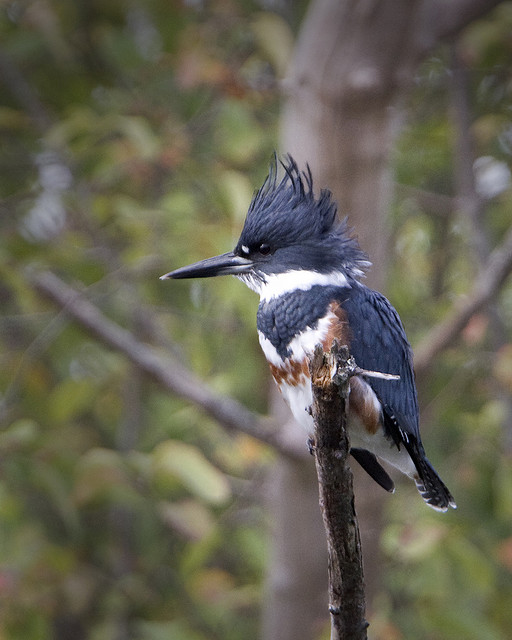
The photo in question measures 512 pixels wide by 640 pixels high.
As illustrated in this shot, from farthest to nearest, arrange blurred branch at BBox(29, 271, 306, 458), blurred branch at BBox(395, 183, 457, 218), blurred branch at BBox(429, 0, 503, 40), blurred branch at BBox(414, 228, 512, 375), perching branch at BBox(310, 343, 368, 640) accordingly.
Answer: blurred branch at BBox(395, 183, 457, 218), blurred branch at BBox(429, 0, 503, 40), blurred branch at BBox(29, 271, 306, 458), blurred branch at BBox(414, 228, 512, 375), perching branch at BBox(310, 343, 368, 640)

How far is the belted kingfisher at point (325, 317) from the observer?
5.65 ft

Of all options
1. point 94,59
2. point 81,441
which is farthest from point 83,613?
point 94,59

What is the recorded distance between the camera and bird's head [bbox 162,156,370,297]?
1833 millimetres

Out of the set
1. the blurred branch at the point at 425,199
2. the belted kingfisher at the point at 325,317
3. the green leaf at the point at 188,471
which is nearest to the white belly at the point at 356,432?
the belted kingfisher at the point at 325,317

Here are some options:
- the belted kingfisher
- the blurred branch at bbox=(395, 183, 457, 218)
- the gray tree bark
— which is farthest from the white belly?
the blurred branch at bbox=(395, 183, 457, 218)

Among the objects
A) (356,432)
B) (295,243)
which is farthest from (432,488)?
(295,243)

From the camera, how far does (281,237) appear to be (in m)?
1.87

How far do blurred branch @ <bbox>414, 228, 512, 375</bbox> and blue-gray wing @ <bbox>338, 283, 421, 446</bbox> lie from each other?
933mm

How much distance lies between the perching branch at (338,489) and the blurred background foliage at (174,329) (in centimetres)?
126

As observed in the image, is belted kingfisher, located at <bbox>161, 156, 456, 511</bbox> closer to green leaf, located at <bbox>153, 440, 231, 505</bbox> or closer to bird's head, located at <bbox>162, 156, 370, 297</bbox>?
bird's head, located at <bbox>162, 156, 370, 297</bbox>

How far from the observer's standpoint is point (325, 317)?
1.72m

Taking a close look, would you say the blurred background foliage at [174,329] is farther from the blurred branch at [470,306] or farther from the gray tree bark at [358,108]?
the blurred branch at [470,306]

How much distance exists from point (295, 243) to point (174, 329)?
232cm

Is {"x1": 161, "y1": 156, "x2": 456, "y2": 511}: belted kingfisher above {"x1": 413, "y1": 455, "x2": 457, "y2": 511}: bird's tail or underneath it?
above
